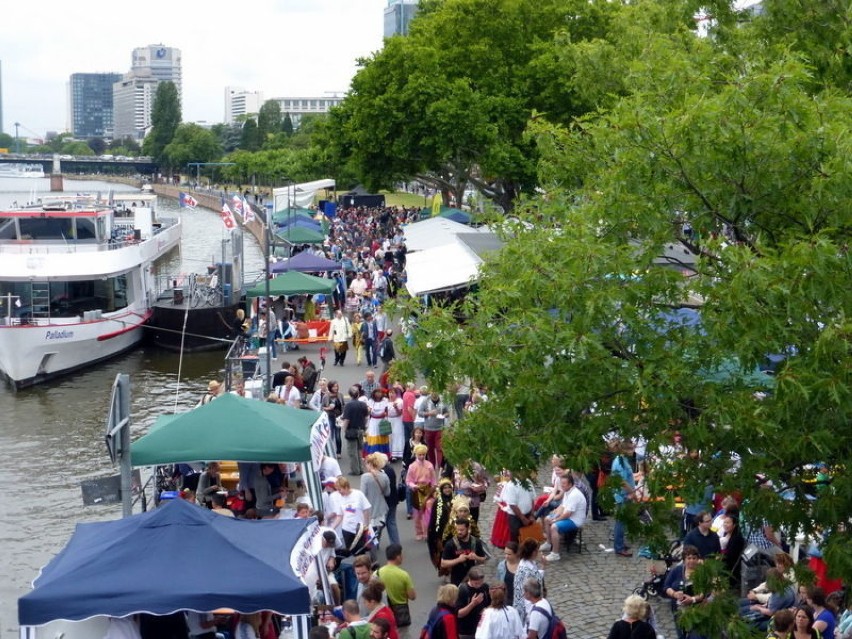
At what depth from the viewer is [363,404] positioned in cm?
1875

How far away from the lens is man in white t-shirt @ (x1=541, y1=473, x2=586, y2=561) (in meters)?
14.3

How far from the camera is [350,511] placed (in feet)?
44.0

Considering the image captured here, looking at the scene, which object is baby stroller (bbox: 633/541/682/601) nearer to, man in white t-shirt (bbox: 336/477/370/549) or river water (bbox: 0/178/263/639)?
man in white t-shirt (bbox: 336/477/370/549)

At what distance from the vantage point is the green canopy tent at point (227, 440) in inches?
513

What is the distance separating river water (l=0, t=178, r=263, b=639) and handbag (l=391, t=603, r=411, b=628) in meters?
5.20

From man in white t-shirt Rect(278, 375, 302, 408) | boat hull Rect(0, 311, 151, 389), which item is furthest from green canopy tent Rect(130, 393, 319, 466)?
boat hull Rect(0, 311, 151, 389)

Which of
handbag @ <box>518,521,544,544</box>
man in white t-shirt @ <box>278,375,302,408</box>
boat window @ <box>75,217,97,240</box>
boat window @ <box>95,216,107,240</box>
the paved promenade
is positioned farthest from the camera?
boat window @ <box>95,216,107,240</box>

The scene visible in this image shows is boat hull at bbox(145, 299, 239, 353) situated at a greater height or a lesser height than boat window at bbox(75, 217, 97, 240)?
lesser

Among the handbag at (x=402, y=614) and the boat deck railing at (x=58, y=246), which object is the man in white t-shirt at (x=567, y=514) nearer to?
the handbag at (x=402, y=614)

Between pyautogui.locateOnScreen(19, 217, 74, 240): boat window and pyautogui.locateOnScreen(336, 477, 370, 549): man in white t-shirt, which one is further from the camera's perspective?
pyautogui.locateOnScreen(19, 217, 74, 240): boat window

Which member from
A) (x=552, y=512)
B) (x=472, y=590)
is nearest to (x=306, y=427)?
(x=552, y=512)

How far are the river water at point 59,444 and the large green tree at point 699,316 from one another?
8538 mm

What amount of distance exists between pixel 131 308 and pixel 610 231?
3083cm

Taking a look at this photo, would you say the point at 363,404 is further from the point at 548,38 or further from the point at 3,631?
the point at 548,38
